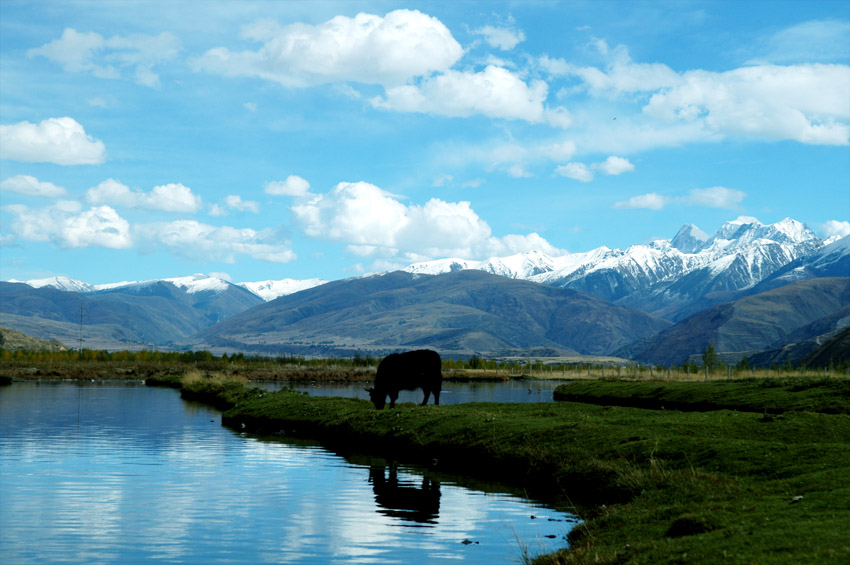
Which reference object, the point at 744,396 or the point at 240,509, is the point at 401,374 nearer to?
the point at 744,396

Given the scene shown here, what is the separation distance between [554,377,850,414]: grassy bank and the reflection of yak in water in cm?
2373

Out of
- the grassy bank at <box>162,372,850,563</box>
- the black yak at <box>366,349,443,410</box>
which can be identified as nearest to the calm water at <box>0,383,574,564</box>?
the grassy bank at <box>162,372,850,563</box>

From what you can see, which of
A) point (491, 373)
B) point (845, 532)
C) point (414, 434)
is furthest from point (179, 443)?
point (491, 373)

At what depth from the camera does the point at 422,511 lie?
3206 centimetres

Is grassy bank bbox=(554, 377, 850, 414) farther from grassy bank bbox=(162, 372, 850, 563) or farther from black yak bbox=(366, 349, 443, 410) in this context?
black yak bbox=(366, 349, 443, 410)

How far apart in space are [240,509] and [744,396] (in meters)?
48.1

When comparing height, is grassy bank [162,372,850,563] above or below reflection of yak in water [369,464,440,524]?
above

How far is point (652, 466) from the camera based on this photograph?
31531 millimetres

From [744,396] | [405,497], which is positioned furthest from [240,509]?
[744,396]

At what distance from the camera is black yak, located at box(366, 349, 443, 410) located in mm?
64312

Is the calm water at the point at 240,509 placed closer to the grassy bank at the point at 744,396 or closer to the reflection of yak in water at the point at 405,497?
the reflection of yak in water at the point at 405,497

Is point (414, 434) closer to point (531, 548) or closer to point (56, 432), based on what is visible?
point (531, 548)

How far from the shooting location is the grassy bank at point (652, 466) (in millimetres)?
20172

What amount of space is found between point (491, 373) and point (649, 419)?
137275 mm
